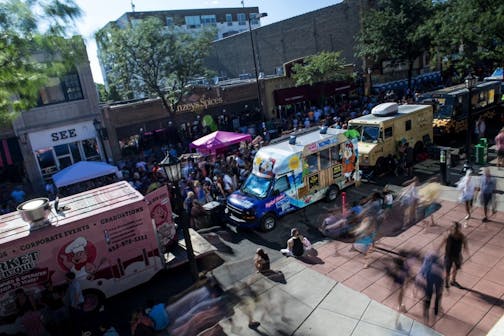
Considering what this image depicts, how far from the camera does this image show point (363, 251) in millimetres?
9531

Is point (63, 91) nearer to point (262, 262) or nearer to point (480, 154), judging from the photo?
point (262, 262)

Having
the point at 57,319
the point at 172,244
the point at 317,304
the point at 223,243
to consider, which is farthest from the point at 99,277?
the point at 317,304

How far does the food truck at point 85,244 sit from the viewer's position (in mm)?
7656

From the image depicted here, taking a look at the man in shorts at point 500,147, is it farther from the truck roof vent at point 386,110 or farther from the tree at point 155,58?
the tree at point 155,58

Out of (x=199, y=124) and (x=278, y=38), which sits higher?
Answer: (x=278, y=38)

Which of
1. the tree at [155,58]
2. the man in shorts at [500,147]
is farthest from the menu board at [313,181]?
the tree at [155,58]

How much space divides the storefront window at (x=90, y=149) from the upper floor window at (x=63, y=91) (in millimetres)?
2740

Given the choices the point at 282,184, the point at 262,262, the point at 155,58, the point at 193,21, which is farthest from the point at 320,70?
the point at 193,21

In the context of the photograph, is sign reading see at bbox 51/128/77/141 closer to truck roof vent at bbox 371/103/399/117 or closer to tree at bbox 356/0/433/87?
truck roof vent at bbox 371/103/399/117

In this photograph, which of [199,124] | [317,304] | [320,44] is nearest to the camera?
[317,304]

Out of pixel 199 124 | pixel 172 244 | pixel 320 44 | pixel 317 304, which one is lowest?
pixel 317 304

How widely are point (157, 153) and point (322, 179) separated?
14240mm

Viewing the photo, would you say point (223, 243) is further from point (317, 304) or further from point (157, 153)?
point (157, 153)

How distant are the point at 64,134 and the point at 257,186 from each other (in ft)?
49.0
